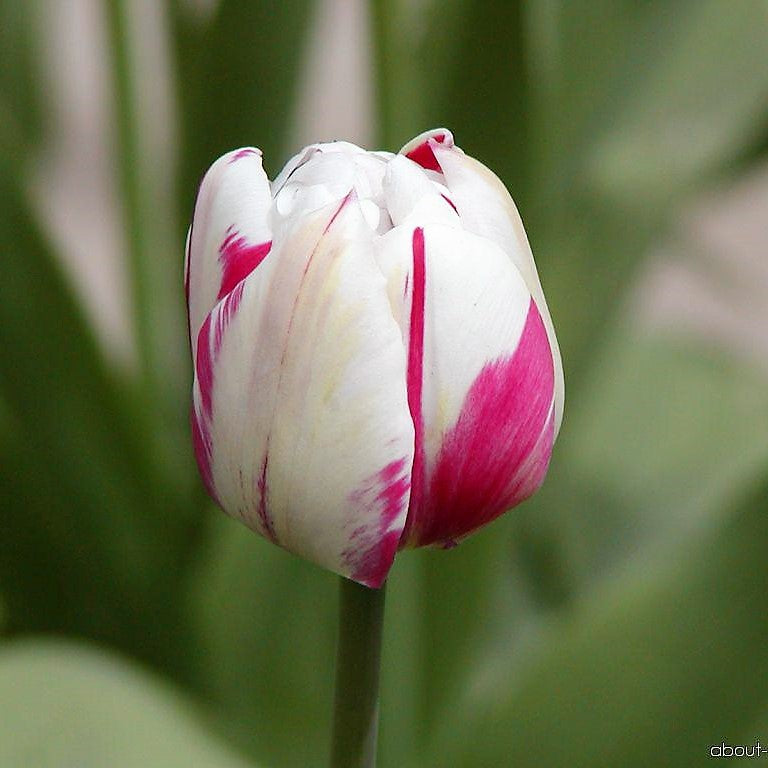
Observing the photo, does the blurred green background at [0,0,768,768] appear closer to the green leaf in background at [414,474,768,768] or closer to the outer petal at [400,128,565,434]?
the green leaf in background at [414,474,768,768]

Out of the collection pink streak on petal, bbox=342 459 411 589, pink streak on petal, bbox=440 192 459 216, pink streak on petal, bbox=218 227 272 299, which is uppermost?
pink streak on petal, bbox=440 192 459 216

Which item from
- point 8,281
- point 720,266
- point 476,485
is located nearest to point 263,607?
point 8,281

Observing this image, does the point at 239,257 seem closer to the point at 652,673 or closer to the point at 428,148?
the point at 428,148

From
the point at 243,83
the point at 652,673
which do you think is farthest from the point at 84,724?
the point at 243,83

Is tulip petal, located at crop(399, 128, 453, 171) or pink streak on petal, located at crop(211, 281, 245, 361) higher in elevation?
tulip petal, located at crop(399, 128, 453, 171)

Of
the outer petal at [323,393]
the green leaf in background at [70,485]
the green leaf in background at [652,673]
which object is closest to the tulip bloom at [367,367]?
the outer petal at [323,393]

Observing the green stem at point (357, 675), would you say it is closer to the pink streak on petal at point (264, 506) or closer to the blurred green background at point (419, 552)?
the pink streak on petal at point (264, 506)

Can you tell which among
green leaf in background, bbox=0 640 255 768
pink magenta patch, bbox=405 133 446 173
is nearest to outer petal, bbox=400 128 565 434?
pink magenta patch, bbox=405 133 446 173
